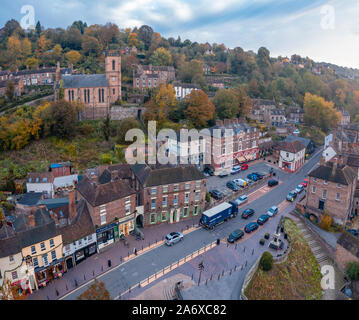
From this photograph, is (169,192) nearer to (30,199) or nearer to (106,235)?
(106,235)

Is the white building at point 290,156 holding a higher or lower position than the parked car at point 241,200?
higher

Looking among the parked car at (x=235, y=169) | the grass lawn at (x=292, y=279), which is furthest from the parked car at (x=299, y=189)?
the grass lawn at (x=292, y=279)

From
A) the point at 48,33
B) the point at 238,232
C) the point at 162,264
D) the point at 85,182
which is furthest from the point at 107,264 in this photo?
the point at 48,33

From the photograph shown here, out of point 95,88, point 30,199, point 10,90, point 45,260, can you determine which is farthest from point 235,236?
point 10,90

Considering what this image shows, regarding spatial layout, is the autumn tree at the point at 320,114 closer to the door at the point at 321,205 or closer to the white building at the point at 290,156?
the white building at the point at 290,156

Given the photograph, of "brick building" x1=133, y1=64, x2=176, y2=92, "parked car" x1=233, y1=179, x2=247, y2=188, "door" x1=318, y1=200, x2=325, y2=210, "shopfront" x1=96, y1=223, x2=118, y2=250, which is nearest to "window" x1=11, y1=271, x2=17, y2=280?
"shopfront" x1=96, y1=223, x2=118, y2=250

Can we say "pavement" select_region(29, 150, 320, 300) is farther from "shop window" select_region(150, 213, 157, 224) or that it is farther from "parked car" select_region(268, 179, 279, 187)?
"parked car" select_region(268, 179, 279, 187)
